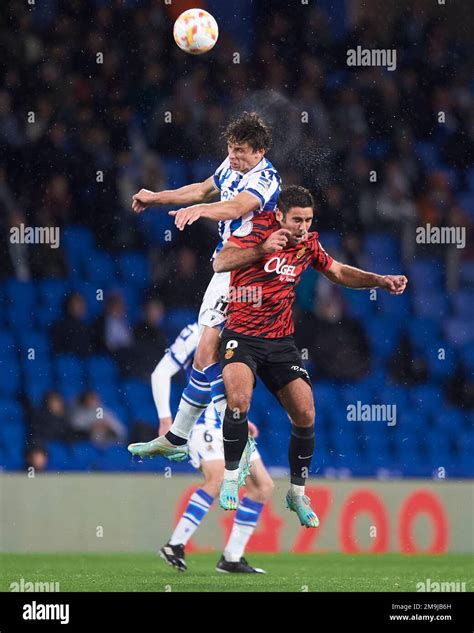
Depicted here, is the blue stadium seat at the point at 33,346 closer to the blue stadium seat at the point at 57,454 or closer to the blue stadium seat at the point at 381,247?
the blue stadium seat at the point at 57,454

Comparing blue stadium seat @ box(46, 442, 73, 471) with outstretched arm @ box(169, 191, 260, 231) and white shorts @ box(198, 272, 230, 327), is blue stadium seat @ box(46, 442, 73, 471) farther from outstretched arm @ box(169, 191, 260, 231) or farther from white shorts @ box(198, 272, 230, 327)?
outstretched arm @ box(169, 191, 260, 231)

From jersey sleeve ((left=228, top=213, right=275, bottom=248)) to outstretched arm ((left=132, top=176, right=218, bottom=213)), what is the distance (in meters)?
0.58

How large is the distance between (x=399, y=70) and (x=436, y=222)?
2206 mm

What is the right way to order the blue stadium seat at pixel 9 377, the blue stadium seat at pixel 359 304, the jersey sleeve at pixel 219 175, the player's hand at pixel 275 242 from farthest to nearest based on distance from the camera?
the blue stadium seat at pixel 359 304 < the blue stadium seat at pixel 9 377 < the jersey sleeve at pixel 219 175 < the player's hand at pixel 275 242

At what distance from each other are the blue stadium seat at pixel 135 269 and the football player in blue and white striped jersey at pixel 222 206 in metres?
5.88

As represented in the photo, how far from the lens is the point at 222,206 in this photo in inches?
349

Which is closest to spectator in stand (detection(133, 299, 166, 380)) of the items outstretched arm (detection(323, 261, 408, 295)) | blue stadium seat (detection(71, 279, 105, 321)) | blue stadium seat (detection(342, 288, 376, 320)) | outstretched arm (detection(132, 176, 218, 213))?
blue stadium seat (detection(71, 279, 105, 321))

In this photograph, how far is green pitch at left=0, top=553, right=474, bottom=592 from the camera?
956cm

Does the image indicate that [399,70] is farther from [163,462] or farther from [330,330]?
[163,462]

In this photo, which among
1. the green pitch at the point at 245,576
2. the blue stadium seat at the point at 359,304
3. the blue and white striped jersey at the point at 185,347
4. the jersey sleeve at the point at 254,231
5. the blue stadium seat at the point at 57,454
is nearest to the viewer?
the jersey sleeve at the point at 254,231

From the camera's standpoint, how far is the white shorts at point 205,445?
11523mm

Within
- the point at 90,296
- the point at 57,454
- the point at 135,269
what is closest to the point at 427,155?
the point at 135,269

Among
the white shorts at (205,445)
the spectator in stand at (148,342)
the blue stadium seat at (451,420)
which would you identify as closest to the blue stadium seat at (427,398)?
the blue stadium seat at (451,420)

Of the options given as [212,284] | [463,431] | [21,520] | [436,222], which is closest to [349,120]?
[436,222]
